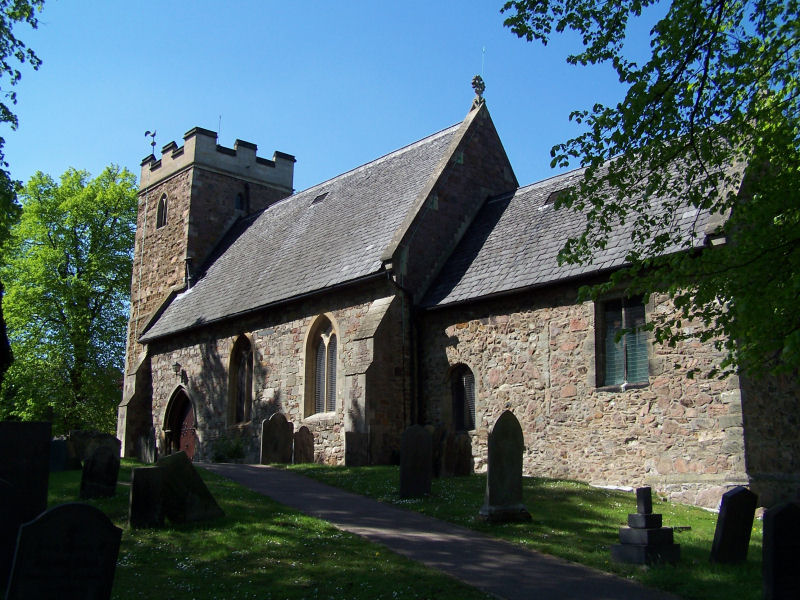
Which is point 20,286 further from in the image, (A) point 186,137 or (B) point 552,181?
(B) point 552,181

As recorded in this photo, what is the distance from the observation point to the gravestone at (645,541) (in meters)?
9.80

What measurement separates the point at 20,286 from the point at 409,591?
30216 millimetres

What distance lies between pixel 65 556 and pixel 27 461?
120 inches

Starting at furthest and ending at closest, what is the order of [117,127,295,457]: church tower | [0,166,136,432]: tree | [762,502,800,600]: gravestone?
1. [0,166,136,432]: tree
2. [117,127,295,457]: church tower
3. [762,502,800,600]: gravestone

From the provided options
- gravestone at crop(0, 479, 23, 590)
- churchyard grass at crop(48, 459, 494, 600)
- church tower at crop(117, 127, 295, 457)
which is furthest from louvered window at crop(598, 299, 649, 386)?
church tower at crop(117, 127, 295, 457)

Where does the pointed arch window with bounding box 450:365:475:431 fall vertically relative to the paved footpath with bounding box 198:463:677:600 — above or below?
above

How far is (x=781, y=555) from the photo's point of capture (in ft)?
26.6

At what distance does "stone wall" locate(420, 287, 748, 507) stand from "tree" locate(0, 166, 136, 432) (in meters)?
20.6

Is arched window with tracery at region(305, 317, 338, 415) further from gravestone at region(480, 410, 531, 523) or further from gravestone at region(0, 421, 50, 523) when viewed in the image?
gravestone at region(0, 421, 50, 523)

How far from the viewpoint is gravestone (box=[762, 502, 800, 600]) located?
316 inches

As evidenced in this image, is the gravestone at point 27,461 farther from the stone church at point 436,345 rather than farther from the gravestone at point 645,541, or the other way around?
the stone church at point 436,345

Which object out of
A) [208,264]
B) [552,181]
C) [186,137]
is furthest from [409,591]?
[186,137]

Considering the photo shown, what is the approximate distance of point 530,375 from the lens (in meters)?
17.4

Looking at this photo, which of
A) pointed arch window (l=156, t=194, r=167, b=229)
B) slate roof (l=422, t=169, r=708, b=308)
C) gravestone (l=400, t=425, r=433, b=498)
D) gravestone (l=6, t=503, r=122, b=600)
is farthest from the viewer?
pointed arch window (l=156, t=194, r=167, b=229)
